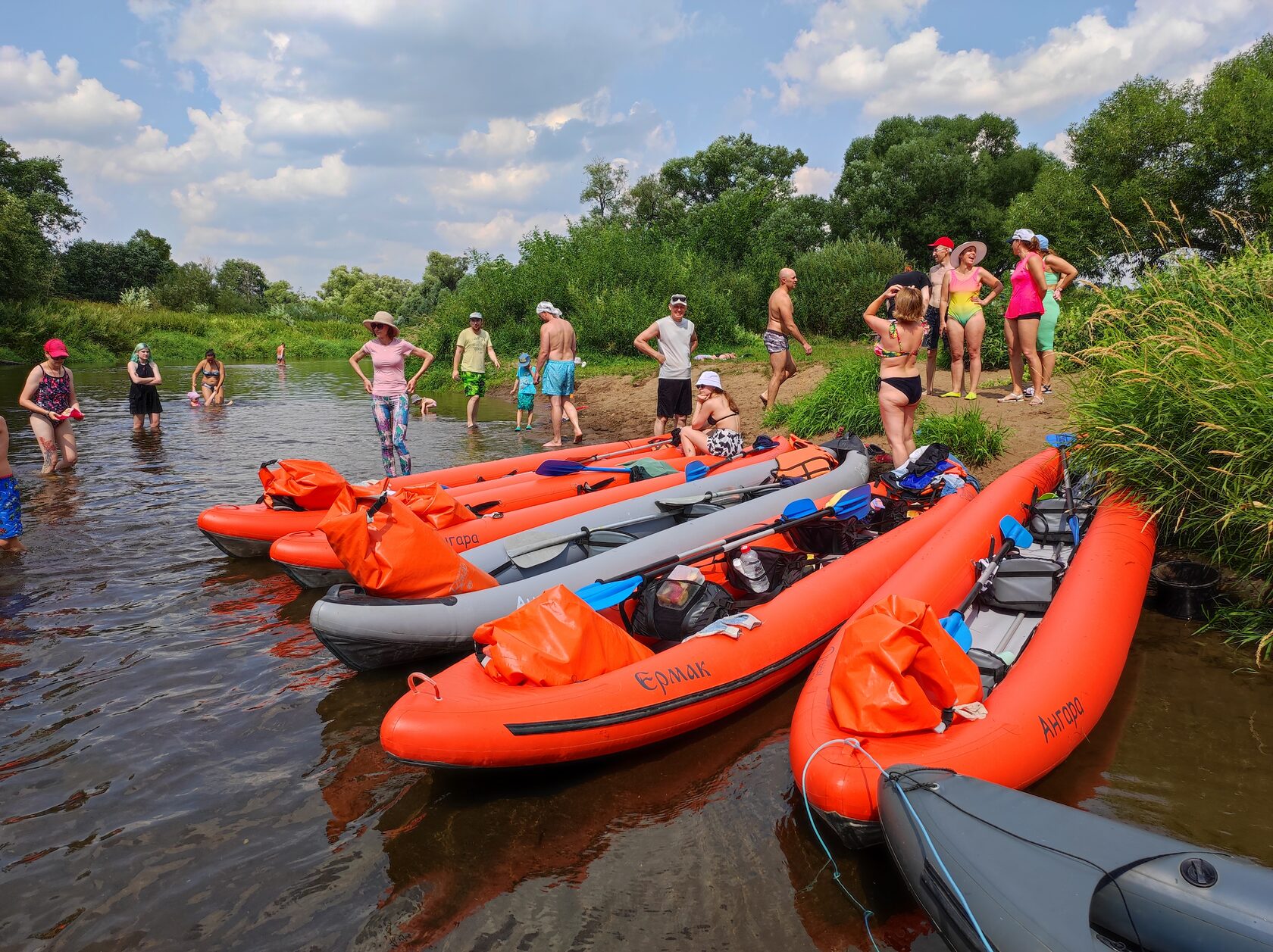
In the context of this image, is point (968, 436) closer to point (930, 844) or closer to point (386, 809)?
point (930, 844)

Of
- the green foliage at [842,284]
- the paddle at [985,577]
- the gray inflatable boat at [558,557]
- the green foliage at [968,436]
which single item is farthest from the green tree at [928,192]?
the paddle at [985,577]

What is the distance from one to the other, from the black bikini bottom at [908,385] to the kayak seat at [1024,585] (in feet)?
6.74

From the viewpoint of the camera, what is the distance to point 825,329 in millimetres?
19250

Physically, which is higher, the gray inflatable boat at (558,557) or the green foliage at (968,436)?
the green foliage at (968,436)

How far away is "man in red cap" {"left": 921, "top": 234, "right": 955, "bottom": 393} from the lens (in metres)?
7.99

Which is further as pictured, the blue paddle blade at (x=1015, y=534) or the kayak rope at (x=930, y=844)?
the blue paddle blade at (x=1015, y=534)

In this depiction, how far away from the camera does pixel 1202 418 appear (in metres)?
4.36

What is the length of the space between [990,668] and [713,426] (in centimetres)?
423

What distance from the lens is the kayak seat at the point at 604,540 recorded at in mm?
4805

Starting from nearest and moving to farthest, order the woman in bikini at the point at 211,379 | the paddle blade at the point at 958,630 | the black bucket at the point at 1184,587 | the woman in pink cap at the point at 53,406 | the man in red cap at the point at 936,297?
the paddle blade at the point at 958,630
the black bucket at the point at 1184,587
the woman in pink cap at the point at 53,406
the man in red cap at the point at 936,297
the woman in bikini at the point at 211,379

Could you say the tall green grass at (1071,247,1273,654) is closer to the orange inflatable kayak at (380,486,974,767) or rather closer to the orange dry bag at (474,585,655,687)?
the orange inflatable kayak at (380,486,974,767)

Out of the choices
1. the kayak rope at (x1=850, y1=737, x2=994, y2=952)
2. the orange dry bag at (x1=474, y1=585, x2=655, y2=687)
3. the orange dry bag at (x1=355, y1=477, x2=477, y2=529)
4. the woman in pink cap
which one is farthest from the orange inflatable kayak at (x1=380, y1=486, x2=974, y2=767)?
the woman in pink cap

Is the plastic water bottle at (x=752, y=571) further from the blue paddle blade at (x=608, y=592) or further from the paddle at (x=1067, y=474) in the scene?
the paddle at (x=1067, y=474)

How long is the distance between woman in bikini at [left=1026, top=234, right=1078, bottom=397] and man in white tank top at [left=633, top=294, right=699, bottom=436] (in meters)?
3.58
